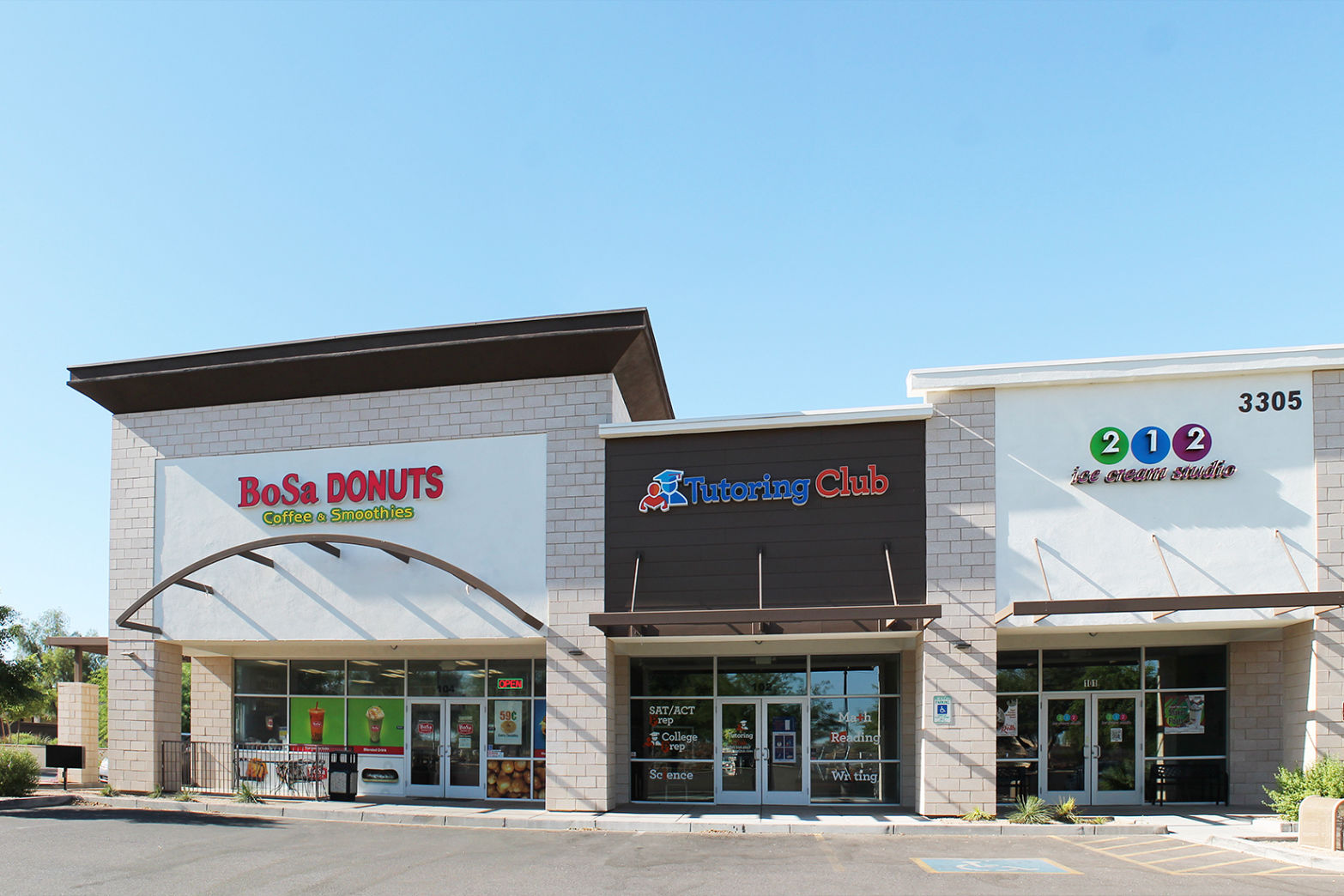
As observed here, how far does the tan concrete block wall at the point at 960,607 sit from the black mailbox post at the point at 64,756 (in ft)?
54.4

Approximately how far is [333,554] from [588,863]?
833 cm

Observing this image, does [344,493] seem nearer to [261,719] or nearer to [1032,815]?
[261,719]

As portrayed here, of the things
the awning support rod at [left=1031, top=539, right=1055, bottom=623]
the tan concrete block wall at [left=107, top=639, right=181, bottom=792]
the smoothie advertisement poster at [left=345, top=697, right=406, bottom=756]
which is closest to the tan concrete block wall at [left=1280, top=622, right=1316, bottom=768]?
the awning support rod at [left=1031, top=539, right=1055, bottom=623]

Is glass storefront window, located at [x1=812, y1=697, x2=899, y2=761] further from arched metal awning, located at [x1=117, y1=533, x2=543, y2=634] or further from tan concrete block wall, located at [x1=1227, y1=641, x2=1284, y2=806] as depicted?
tan concrete block wall, located at [x1=1227, y1=641, x2=1284, y2=806]

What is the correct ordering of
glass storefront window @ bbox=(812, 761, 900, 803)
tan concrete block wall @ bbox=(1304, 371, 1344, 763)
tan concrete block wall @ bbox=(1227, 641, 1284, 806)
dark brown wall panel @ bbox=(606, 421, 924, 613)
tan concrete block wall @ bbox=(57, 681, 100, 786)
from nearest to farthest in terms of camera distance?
1. tan concrete block wall @ bbox=(1304, 371, 1344, 763)
2. dark brown wall panel @ bbox=(606, 421, 924, 613)
3. tan concrete block wall @ bbox=(1227, 641, 1284, 806)
4. glass storefront window @ bbox=(812, 761, 900, 803)
5. tan concrete block wall @ bbox=(57, 681, 100, 786)

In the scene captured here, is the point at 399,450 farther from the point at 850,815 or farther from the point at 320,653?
the point at 850,815

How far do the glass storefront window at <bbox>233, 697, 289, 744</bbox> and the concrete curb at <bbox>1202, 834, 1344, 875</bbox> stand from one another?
16.4 meters

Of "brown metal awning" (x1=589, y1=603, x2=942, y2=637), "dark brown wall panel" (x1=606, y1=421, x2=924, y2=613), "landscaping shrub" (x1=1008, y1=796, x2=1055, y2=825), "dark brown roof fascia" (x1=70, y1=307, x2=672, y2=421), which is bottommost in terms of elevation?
"landscaping shrub" (x1=1008, y1=796, x2=1055, y2=825)

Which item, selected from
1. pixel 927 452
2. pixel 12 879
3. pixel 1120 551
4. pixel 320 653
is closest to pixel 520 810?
pixel 320 653

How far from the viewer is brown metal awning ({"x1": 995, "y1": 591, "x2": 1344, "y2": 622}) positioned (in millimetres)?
14914

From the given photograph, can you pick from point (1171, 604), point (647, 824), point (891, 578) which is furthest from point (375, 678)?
point (1171, 604)

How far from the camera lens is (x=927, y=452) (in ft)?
56.9

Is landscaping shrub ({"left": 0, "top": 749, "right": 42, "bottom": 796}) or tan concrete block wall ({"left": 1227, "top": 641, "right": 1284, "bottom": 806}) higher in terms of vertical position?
tan concrete block wall ({"left": 1227, "top": 641, "right": 1284, "bottom": 806})

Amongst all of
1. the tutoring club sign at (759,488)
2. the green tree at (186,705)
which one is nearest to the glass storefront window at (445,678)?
the tutoring club sign at (759,488)
